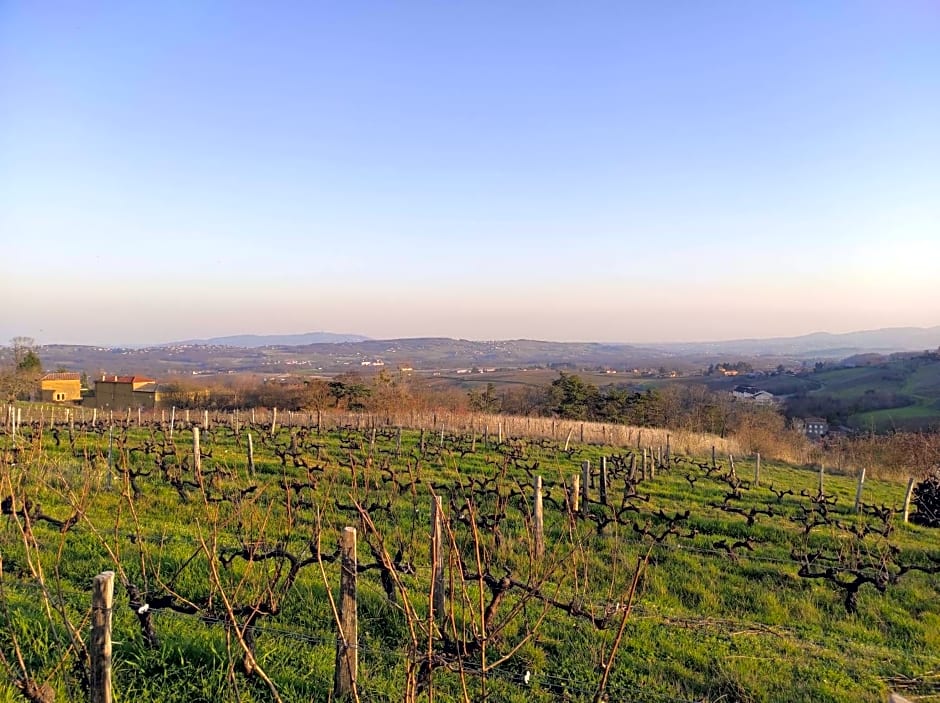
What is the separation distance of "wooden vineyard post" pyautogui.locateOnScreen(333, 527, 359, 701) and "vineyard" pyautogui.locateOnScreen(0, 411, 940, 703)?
14mm


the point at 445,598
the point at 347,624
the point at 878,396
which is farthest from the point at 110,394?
the point at 878,396

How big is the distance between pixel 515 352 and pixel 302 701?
18874 cm

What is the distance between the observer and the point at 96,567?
6.39 meters

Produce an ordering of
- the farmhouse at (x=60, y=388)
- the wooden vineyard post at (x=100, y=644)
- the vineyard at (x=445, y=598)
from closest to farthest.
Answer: the wooden vineyard post at (x=100, y=644) → the vineyard at (x=445, y=598) → the farmhouse at (x=60, y=388)

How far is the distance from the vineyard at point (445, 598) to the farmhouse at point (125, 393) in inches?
1824

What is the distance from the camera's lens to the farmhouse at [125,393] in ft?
180

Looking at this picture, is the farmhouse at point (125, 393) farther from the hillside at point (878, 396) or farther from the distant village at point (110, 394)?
the hillside at point (878, 396)

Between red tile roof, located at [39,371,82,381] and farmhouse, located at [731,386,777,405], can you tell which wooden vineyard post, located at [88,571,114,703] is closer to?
farmhouse, located at [731,386,777,405]

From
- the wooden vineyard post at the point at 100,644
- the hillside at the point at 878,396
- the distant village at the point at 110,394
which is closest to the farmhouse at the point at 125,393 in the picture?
the distant village at the point at 110,394

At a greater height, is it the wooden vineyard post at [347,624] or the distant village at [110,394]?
the wooden vineyard post at [347,624]

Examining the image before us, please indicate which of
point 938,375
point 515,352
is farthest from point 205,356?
point 938,375

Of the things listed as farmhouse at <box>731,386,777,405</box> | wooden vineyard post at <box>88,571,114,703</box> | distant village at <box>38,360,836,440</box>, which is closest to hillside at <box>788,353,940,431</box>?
farmhouse at <box>731,386,777,405</box>

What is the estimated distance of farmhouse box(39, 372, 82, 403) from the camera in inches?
2210

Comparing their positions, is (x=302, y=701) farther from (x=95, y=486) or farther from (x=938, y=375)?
(x=938, y=375)
